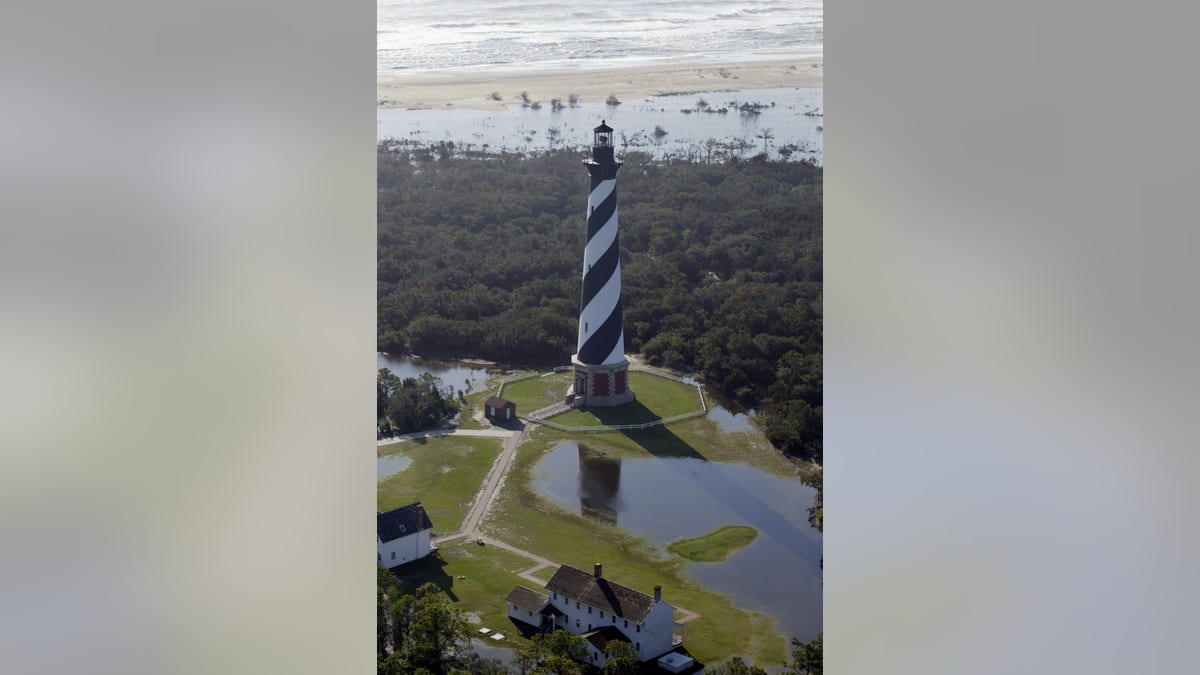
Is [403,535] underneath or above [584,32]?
underneath

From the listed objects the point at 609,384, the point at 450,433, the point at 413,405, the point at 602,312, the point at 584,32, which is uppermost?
the point at 584,32

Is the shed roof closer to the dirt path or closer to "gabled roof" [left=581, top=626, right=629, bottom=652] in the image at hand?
the dirt path

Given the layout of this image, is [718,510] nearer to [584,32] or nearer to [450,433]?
[450,433]

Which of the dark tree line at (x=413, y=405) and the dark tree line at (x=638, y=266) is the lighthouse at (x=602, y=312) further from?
the dark tree line at (x=413, y=405)

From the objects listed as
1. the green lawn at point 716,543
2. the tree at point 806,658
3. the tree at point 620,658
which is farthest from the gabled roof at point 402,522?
the tree at point 806,658

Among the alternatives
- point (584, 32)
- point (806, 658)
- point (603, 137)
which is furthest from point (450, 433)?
point (584, 32)
